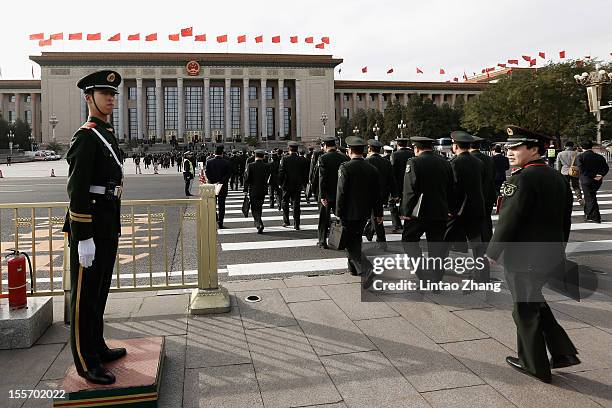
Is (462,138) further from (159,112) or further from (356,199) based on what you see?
(159,112)

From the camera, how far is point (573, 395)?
10.8ft

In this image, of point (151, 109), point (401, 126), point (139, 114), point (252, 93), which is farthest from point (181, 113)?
point (401, 126)

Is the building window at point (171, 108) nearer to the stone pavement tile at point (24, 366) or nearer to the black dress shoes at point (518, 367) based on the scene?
the stone pavement tile at point (24, 366)

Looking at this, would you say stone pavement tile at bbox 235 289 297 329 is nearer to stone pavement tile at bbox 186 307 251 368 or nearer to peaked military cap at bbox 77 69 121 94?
stone pavement tile at bbox 186 307 251 368

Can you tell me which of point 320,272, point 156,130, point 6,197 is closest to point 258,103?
point 156,130

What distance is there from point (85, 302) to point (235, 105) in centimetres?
8447

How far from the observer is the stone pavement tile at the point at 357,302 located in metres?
5.01

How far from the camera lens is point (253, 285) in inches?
242

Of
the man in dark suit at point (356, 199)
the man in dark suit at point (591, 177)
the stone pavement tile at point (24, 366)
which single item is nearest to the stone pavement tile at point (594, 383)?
the man in dark suit at point (356, 199)

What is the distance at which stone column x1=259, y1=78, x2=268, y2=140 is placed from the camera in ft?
272

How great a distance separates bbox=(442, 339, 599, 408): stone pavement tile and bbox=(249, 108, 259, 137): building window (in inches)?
3270

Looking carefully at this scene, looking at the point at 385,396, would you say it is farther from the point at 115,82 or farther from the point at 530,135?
the point at 115,82

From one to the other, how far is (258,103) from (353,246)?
81452 millimetres

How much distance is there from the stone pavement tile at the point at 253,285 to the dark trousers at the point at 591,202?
26.4 feet
